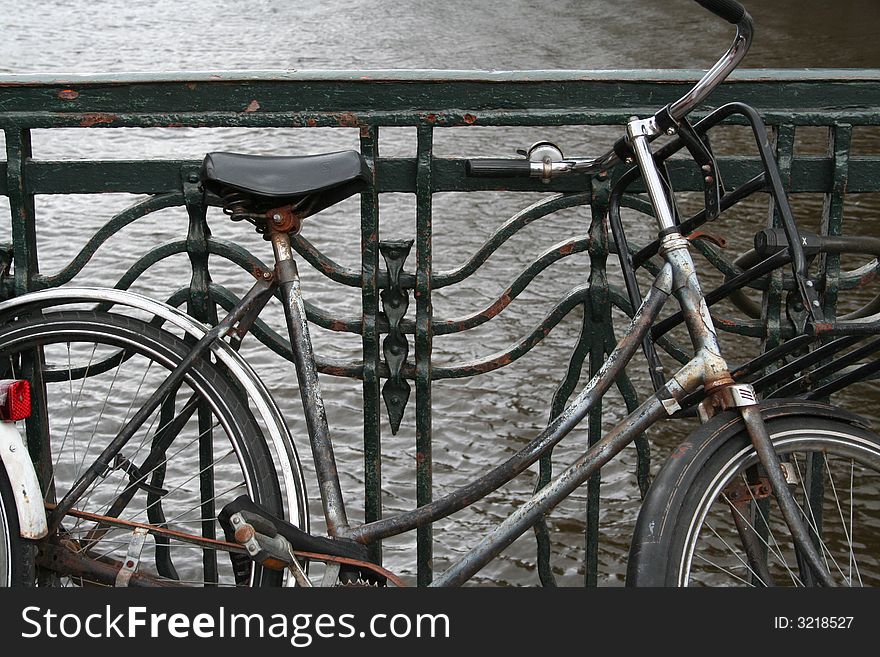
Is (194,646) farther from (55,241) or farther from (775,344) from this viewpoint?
(55,241)

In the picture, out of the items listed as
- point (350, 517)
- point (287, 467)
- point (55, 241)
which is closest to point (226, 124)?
point (287, 467)

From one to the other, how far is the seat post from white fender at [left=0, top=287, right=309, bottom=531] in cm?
5

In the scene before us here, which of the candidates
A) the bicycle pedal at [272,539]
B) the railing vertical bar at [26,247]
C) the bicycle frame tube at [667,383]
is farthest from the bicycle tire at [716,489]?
the railing vertical bar at [26,247]

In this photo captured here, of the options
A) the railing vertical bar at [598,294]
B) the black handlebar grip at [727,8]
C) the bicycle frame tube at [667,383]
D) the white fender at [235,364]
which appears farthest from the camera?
the railing vertical bar at [598,294]

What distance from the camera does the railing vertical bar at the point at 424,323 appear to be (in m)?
2.74

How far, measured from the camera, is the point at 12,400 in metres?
2.46

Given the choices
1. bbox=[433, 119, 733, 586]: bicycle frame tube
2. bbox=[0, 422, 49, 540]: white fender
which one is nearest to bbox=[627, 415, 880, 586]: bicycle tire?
bbox=[433, 119, 733, 586]: bicycle frame tube

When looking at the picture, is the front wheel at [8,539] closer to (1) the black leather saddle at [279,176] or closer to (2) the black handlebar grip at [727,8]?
(1) the black leather saddle at [279,176]

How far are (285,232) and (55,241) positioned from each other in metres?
4.15

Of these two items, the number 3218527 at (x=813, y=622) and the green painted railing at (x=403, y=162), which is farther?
the green painted railing at (x=403, y=162)

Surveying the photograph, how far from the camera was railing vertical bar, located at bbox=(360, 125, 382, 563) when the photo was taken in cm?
275

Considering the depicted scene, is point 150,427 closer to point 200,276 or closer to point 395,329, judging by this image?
point 200,276

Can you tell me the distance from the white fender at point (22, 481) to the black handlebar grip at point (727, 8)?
5.64ft

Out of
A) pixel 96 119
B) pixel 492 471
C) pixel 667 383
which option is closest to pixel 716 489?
pixel 667 383
